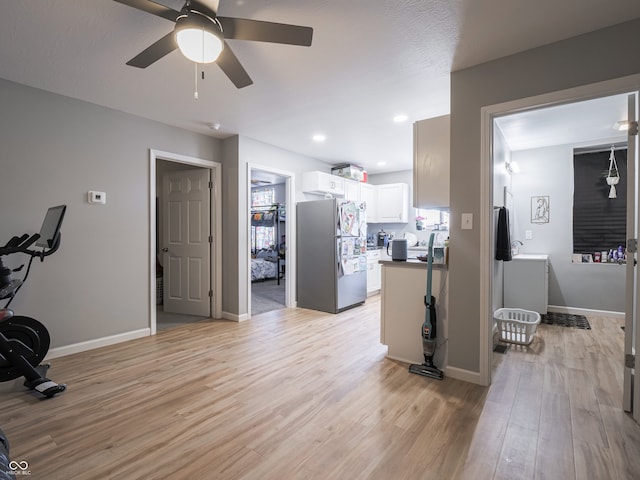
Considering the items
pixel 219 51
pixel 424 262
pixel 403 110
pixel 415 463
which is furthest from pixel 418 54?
pixel 415 463

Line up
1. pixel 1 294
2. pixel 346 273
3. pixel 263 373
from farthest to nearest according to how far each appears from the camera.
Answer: pixel 346 273 → pixel 263 373 → pixel 1 294

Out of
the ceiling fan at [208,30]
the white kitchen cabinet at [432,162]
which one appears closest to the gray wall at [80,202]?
the ceiling fan at [208,30]

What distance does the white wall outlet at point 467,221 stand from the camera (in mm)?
2408

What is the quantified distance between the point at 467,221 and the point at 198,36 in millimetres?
2108

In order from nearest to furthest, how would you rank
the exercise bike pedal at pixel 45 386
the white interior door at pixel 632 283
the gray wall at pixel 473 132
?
the white interior door at pixel 632 283 → the gray wall at pixel 473 132 → the exercise bike pedal at pixel 45 386

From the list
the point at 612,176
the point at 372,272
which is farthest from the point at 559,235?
the point at 372,272

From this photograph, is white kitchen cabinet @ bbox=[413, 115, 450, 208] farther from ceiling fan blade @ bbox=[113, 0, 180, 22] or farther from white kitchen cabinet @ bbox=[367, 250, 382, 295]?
white kitchen cabinet @ bbox=[367, 250, 382, 295]

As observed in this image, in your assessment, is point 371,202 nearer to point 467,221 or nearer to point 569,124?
point 569,124

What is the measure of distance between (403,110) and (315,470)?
3164 millimetres

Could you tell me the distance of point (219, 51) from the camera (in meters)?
1.67

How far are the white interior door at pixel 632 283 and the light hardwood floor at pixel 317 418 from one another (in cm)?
15

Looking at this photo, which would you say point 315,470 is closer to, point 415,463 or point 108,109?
point 415,463

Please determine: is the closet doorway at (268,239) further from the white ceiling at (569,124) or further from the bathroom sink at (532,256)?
the white ceiling at (569,124)

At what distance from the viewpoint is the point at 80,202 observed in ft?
10.1
